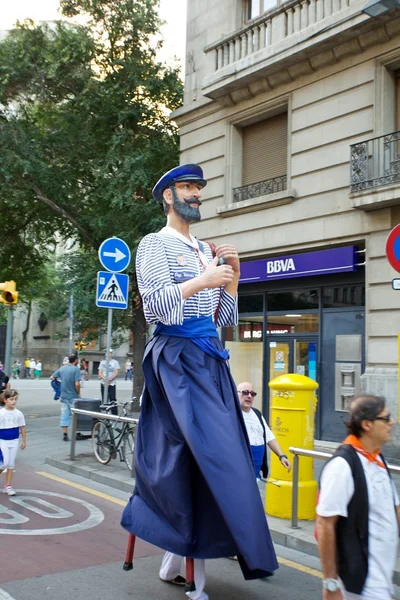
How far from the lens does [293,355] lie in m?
13.1

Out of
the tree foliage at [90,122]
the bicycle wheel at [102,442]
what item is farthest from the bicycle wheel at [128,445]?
the tree foliage at [90,122]

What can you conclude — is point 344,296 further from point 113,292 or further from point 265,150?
point 113,292

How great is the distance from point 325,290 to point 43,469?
5.99 m

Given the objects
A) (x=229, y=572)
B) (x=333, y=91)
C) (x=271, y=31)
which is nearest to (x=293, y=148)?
(x=333, y=91)

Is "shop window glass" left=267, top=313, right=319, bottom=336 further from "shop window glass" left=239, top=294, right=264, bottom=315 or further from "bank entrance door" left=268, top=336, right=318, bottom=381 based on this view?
"shop window glass" left=239, top=294, right=264, bottom=315

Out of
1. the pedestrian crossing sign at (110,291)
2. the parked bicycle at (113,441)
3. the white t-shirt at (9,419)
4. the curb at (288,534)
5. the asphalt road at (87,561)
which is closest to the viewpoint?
the asphalt road at (87,561)

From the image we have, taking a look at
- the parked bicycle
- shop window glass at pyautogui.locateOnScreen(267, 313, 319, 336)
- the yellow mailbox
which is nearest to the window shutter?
shop window glass at pyautogui.locateOnScreen(267, 313, 319, 336)

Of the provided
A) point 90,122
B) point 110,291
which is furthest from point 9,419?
point 90,122

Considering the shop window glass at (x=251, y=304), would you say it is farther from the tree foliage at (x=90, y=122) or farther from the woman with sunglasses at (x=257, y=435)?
the woman with sunglasses at (x=257, y=435)

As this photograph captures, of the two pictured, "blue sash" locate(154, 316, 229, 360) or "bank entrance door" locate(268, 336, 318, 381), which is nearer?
"blue sash" locate(154, 316, 229, 360)

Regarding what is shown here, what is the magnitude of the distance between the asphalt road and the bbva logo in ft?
20.5

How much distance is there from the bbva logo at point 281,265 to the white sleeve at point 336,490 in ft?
32.4

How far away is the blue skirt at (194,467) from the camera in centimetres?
335

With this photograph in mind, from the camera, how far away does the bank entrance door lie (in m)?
12.7
